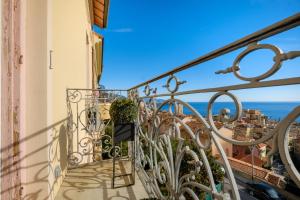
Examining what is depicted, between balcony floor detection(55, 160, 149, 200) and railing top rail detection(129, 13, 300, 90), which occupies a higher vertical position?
railing top rail detection(129, 13, 300, 90)

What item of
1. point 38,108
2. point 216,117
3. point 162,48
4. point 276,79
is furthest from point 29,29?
point 162,48

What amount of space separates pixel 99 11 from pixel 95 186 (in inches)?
224

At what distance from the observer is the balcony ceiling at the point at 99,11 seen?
527 cm

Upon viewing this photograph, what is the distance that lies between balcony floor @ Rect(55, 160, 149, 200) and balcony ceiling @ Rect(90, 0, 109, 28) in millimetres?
3768

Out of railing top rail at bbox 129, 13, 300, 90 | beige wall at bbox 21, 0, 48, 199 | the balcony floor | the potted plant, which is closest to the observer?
railing top rail at bbox 129, 13, 300, 90

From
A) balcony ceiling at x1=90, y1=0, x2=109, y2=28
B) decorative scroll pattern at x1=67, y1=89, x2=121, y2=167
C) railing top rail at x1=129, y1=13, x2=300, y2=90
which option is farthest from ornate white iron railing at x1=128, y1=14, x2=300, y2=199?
balcony ceiling at x1=90, y1=0, x2=109, y2=28

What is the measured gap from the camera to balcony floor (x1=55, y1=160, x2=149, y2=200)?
1.86 meters

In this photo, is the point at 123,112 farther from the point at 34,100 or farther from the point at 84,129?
the point at 84,129

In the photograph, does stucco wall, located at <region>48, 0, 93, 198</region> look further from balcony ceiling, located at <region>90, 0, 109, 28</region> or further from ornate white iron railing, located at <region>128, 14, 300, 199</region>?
balcony ceiling, located at <region>90, 0, 109, 28</region>

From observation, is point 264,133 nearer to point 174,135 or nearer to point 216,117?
point 216,117

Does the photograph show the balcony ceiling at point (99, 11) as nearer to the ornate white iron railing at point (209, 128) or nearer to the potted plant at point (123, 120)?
the potted plant at point (123, 120)

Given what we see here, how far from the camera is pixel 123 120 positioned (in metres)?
2.11

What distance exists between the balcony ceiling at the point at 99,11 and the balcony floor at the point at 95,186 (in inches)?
148

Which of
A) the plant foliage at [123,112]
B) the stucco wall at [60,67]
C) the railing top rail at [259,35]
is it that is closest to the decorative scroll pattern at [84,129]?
the stucco wall at [60,67]
